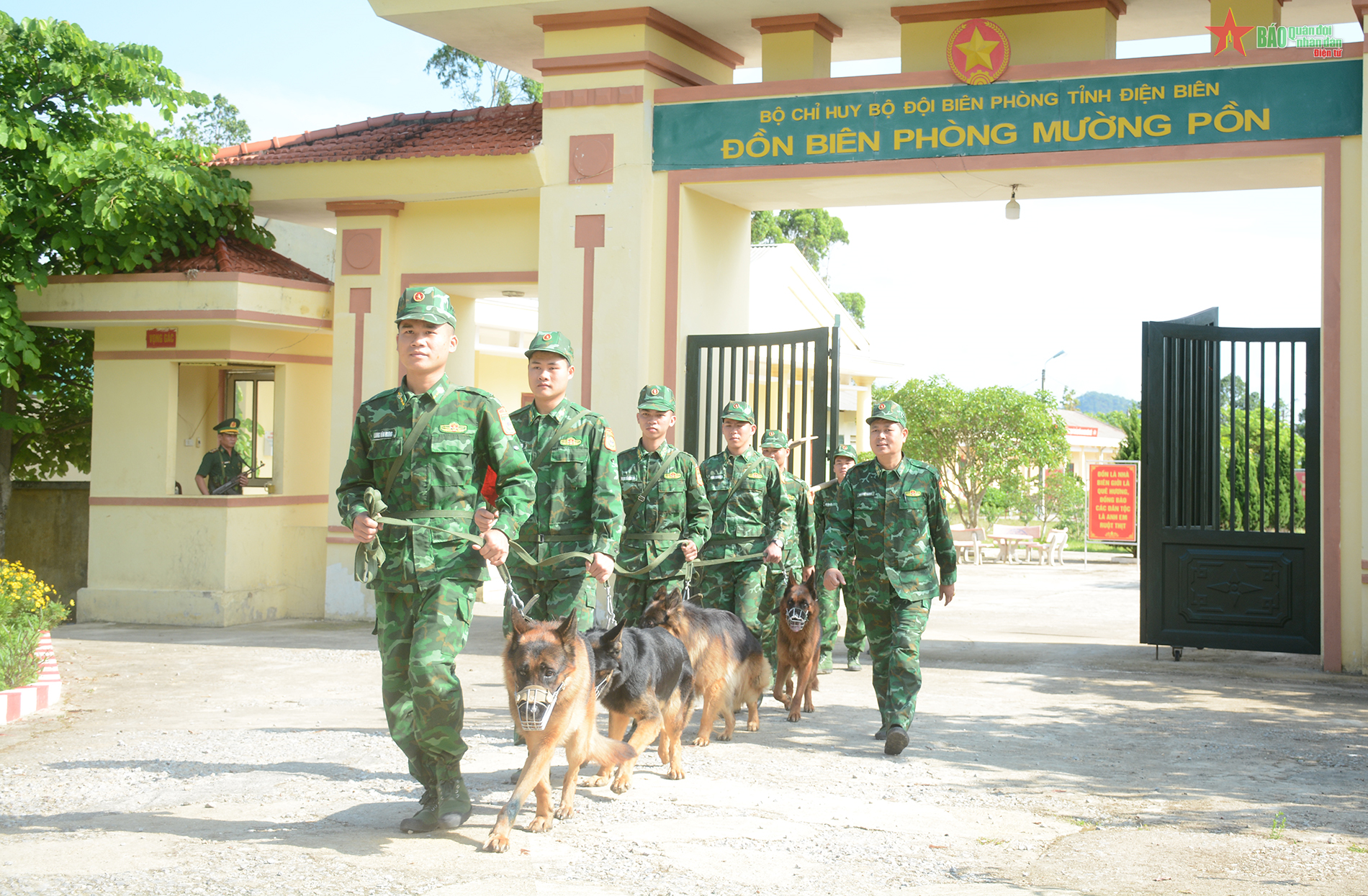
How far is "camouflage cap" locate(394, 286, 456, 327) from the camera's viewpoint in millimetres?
4945

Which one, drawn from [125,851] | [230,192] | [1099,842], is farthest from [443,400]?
[230,192]

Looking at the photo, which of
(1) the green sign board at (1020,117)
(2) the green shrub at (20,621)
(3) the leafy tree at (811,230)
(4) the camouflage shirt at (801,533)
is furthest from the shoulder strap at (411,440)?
(3) the leafy tree at (811,230)

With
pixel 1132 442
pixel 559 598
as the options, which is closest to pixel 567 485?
pixel 559 598

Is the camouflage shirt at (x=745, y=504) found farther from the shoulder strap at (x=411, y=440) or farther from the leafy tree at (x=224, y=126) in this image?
the leafy tree at (x=224, y=126)

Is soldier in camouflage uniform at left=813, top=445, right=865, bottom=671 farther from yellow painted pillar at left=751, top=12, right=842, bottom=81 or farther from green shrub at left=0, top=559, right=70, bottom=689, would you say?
green shrub at left=0, top=559, right=70, bottom=689

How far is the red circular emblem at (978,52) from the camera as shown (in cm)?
1073

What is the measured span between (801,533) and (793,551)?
1.01 ft

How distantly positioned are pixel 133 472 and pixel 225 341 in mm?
1681

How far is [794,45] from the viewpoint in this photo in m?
11.9

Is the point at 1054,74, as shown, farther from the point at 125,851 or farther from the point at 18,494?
the point at 18,494

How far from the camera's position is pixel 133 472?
42.4 feet

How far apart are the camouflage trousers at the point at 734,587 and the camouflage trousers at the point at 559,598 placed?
177cm

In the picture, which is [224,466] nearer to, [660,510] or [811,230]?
[660,510]

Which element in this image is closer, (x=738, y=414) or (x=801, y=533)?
(x=738, y=414)
